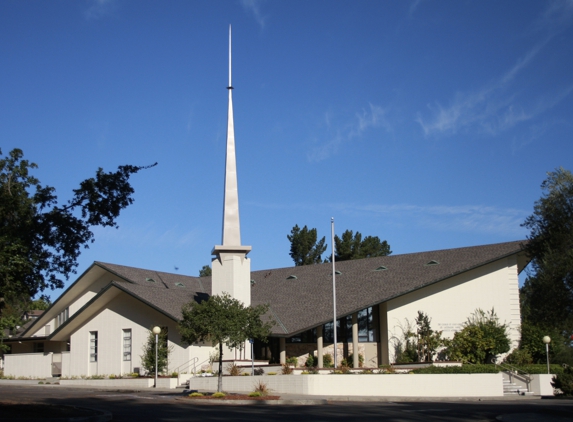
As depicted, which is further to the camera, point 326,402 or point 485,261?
point 485,261

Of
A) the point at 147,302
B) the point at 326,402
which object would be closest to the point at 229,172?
the point at 147,302

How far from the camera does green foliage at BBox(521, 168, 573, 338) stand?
1208 inches

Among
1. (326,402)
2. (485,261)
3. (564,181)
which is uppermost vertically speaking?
(564,181)

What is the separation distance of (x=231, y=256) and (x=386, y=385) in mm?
12118

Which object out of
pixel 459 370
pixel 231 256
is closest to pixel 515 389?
pixel 459 370

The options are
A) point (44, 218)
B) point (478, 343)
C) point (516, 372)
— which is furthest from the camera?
point (478, 343)

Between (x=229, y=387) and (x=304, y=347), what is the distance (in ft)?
28.6

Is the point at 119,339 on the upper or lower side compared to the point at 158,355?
upper

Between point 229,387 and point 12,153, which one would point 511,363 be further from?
point 12,153

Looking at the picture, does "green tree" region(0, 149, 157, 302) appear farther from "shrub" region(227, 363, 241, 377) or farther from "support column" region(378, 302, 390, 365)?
"support column" region(378, 302, 390, 365)

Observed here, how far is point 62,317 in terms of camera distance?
46.8 metres

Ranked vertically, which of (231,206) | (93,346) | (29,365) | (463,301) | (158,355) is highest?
(231,206)

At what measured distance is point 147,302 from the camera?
3709cm

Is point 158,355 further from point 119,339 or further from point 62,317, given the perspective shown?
point 62,317
